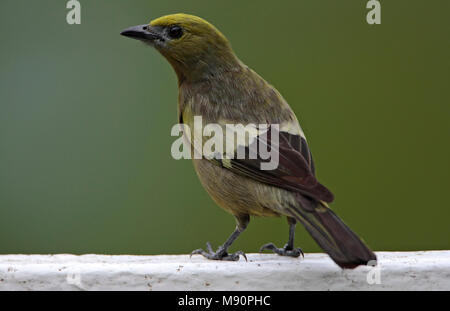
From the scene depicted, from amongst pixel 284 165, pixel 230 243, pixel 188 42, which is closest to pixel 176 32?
pixel 188 42

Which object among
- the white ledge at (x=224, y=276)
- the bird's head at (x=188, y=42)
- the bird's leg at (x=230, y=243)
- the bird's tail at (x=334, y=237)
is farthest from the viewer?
the bird's head at (x=188, y=42)

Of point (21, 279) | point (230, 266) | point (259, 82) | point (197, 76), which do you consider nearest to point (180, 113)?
point (197, 76)

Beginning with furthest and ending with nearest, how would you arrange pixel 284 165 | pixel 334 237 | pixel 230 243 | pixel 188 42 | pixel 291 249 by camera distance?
1. pixel 188 42
2. pixel 291 249
3. pixel 230 243
4. pixel 284 165
5. pixel 334 237

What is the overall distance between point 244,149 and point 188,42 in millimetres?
783

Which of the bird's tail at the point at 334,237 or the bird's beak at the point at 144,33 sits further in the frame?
the bird's beak at the point at 144,33

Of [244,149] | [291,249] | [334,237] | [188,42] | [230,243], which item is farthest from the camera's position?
[188,42]

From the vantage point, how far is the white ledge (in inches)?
103

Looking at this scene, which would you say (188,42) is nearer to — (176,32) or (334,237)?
(176,32)

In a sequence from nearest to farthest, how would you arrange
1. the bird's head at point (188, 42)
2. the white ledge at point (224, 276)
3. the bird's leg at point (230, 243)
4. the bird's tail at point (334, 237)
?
the bird's tail at point (334, 237) < the white ledge at point (224, 276) < the bird's leg at point (230, 243) < the bird's head at point (188, 42)

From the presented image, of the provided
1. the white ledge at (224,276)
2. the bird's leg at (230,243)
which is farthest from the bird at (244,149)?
the white ledge at (224,276)

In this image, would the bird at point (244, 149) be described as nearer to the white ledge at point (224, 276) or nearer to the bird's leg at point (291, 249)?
the bird's leg at point (291, 249)

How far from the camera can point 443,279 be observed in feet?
8.79

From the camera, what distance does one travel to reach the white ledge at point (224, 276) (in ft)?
8.56

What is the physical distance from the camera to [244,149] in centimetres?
293
